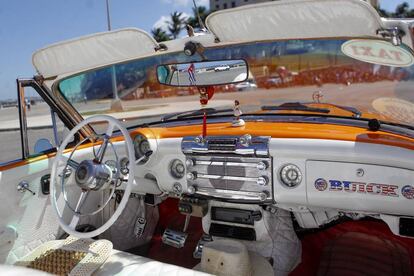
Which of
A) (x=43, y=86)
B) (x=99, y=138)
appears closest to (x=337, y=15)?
(x=99, y=138)

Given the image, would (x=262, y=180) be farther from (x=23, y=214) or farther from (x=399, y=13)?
(x=399, y=13)

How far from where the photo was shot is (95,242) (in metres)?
2.73

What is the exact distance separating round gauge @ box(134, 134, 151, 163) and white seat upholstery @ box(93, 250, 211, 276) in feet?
2.46

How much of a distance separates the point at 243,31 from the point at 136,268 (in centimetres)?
144

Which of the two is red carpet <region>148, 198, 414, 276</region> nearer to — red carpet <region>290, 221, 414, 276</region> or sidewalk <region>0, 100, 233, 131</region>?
red carpet <region>290, 221, 414, 276</region>

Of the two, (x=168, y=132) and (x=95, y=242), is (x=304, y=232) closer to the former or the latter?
(x=168, y=132)

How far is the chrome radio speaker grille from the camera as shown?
2.71 meters

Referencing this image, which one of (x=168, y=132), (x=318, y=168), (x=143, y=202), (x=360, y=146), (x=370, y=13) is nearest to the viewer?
(x=370, y=13)

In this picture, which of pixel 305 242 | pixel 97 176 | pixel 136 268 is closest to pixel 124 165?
pixel 97 176

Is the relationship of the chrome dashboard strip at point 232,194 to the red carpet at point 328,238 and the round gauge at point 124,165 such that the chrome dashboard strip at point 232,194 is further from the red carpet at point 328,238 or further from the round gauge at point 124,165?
the red carpet at point 328,238

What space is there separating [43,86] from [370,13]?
2.41 m

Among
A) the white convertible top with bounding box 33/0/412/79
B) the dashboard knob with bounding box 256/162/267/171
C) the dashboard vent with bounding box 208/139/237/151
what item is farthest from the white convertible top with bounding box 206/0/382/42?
the dashboard knob with bounding box 256/162/267/171

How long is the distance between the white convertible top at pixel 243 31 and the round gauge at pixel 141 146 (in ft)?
1.81

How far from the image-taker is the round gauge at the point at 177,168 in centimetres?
304
